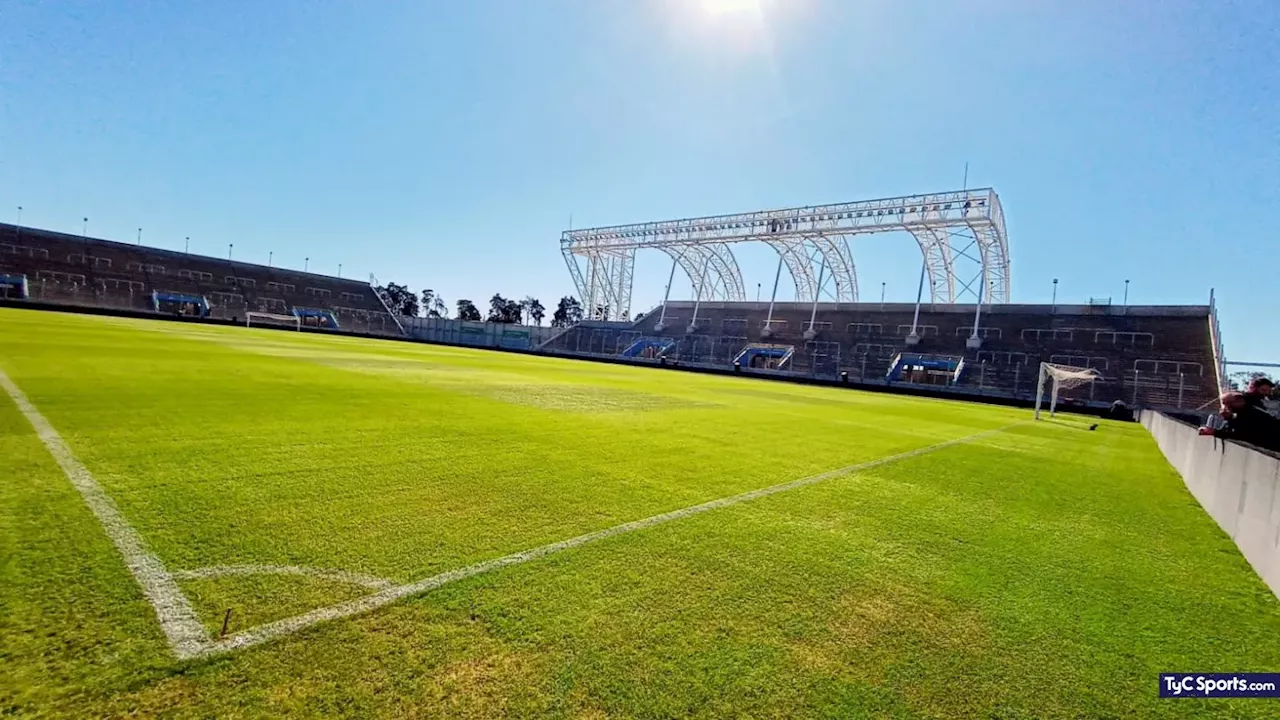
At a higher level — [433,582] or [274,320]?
[274,320]

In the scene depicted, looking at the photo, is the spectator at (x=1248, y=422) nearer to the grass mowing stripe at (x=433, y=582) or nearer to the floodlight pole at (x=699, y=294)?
the grass mowing stripe at (x=433, y=582)

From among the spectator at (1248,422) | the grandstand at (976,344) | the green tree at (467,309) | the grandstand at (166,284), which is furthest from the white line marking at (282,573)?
the green tree at (467,309)

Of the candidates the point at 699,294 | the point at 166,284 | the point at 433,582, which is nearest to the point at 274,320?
the point at 166,284

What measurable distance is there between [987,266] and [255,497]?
4999cm

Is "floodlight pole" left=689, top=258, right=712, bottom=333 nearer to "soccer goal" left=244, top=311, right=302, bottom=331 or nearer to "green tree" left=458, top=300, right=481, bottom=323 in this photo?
"soccer goal" left=244, top=311, right=302, bottom=331

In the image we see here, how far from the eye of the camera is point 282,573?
2906mm

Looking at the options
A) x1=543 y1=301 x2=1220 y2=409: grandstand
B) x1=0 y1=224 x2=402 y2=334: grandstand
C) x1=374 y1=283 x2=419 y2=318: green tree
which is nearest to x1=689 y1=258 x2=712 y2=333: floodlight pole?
x1=543 y1=301 x2=1220 y2=409: grandstand

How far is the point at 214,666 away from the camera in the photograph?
2105mm

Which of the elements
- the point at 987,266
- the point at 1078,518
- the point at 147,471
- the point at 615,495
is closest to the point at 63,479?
the point at 147,471

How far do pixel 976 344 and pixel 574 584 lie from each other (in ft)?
162

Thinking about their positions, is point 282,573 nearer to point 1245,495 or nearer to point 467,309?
point 1245,495

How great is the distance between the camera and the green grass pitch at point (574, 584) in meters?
2.16

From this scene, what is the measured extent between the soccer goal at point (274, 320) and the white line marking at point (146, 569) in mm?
57624

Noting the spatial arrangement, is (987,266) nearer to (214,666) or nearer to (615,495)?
(615,495)
